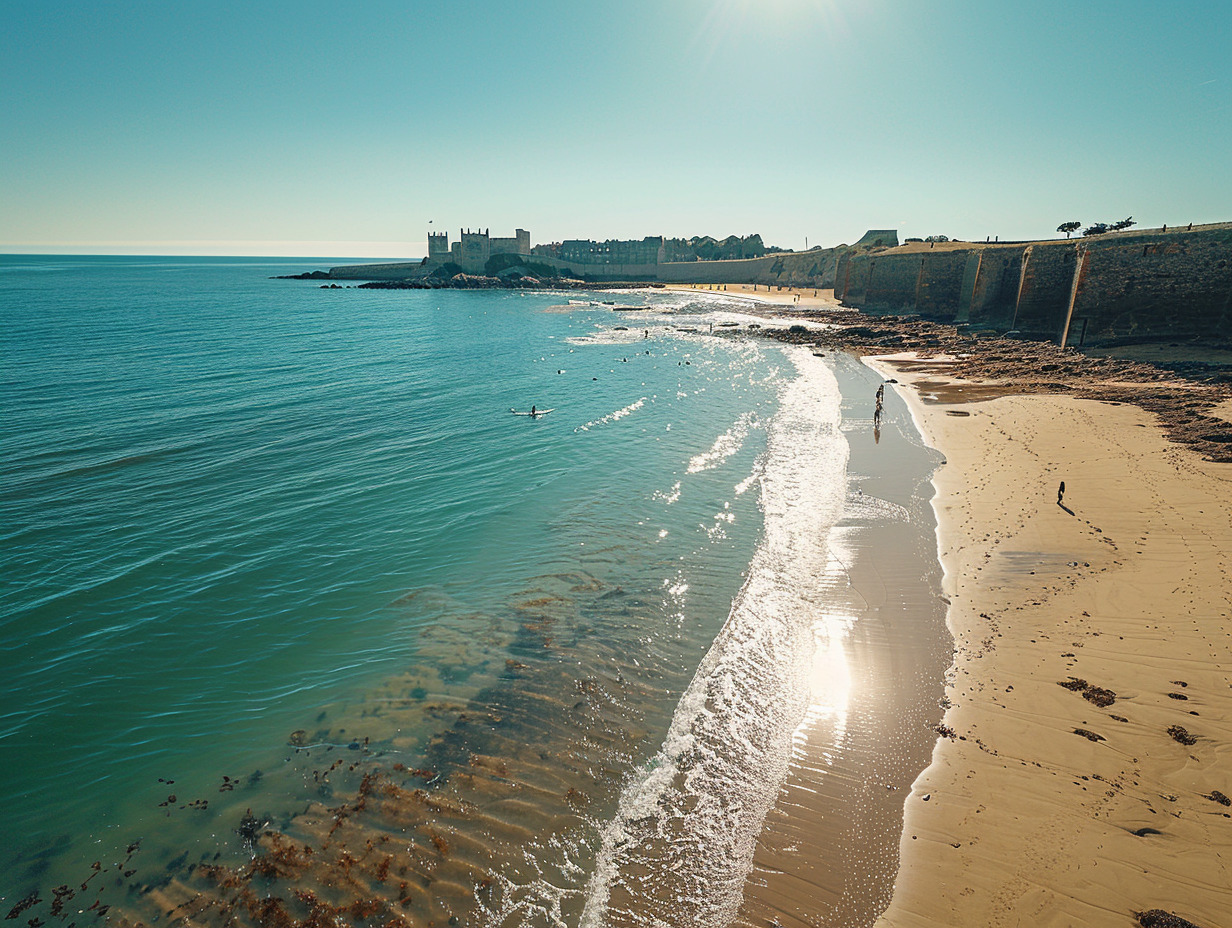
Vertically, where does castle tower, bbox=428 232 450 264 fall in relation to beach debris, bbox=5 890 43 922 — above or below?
above

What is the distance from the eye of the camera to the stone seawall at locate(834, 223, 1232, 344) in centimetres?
2988

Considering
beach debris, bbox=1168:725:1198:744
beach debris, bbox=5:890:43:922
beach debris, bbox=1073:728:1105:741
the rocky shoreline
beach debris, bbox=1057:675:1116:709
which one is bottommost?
beach debris, bbox=5:890:43:922

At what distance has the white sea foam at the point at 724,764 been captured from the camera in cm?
678

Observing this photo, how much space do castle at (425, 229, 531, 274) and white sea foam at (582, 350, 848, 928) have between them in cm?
14046

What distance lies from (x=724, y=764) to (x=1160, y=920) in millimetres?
4864

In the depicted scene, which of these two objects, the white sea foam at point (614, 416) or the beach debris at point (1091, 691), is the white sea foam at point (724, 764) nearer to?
the beach debris at point (1091, 691)

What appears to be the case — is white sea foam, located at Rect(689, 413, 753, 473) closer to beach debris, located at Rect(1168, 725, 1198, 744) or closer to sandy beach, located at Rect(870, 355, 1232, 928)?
sandy beach, located at Rect(870, 355, 1232, 928)

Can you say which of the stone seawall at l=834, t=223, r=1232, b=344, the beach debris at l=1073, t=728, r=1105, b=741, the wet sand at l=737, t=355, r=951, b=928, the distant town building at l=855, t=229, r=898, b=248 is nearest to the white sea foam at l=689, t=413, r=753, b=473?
the wet sand at l=737, t=355, r=951, b=928

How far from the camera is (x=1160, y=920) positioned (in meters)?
5.73

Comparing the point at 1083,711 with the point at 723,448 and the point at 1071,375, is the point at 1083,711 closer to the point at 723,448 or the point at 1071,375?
the point at 723,448

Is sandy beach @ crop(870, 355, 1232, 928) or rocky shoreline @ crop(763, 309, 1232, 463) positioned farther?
rocky shoreline @ crop(763, 309, 1232, 463)

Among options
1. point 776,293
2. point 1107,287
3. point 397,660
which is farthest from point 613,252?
point 397,660

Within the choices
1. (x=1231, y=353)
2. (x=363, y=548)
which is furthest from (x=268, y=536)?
(x=1231, y=353)

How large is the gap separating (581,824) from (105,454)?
81.6 feet
